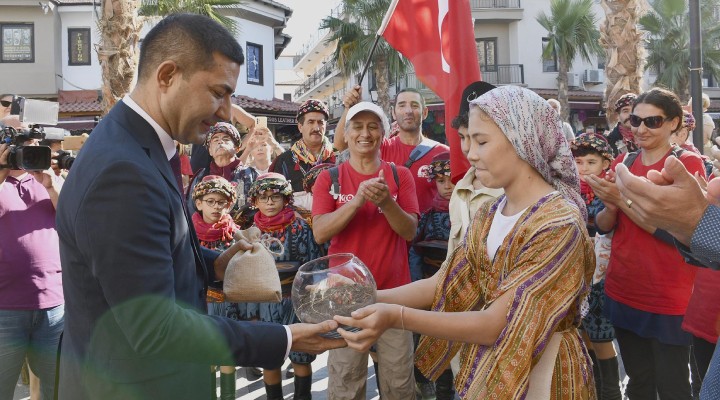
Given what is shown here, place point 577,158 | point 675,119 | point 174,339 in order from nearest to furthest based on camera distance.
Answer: point 174,339
point 675,119
point 577,158

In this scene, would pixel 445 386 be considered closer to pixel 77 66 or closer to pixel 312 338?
pixel 312 338

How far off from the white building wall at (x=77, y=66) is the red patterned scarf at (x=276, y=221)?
71.7 feet

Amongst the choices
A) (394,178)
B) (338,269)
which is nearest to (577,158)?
(394,178)

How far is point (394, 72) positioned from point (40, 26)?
13.6 meters

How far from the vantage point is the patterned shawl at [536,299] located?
2053 millimetres

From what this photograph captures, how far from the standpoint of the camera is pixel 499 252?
2.20 metres

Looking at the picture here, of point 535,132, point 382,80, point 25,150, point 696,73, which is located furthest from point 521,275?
point 382,80

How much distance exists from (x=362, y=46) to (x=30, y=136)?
20.9 meters

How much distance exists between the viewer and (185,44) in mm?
1838

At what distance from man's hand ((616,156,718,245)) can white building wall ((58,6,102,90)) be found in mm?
25199

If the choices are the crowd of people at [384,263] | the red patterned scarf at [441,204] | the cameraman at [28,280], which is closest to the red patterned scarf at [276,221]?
the crowd of people at [384,263]

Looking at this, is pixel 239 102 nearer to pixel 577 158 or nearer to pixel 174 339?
pixel 577 158

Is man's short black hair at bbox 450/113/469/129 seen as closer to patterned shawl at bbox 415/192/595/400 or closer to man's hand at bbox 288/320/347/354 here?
patterned shawl at bbox 415/192/595/400

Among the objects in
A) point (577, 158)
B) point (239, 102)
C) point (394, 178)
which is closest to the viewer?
point (394, 178)
